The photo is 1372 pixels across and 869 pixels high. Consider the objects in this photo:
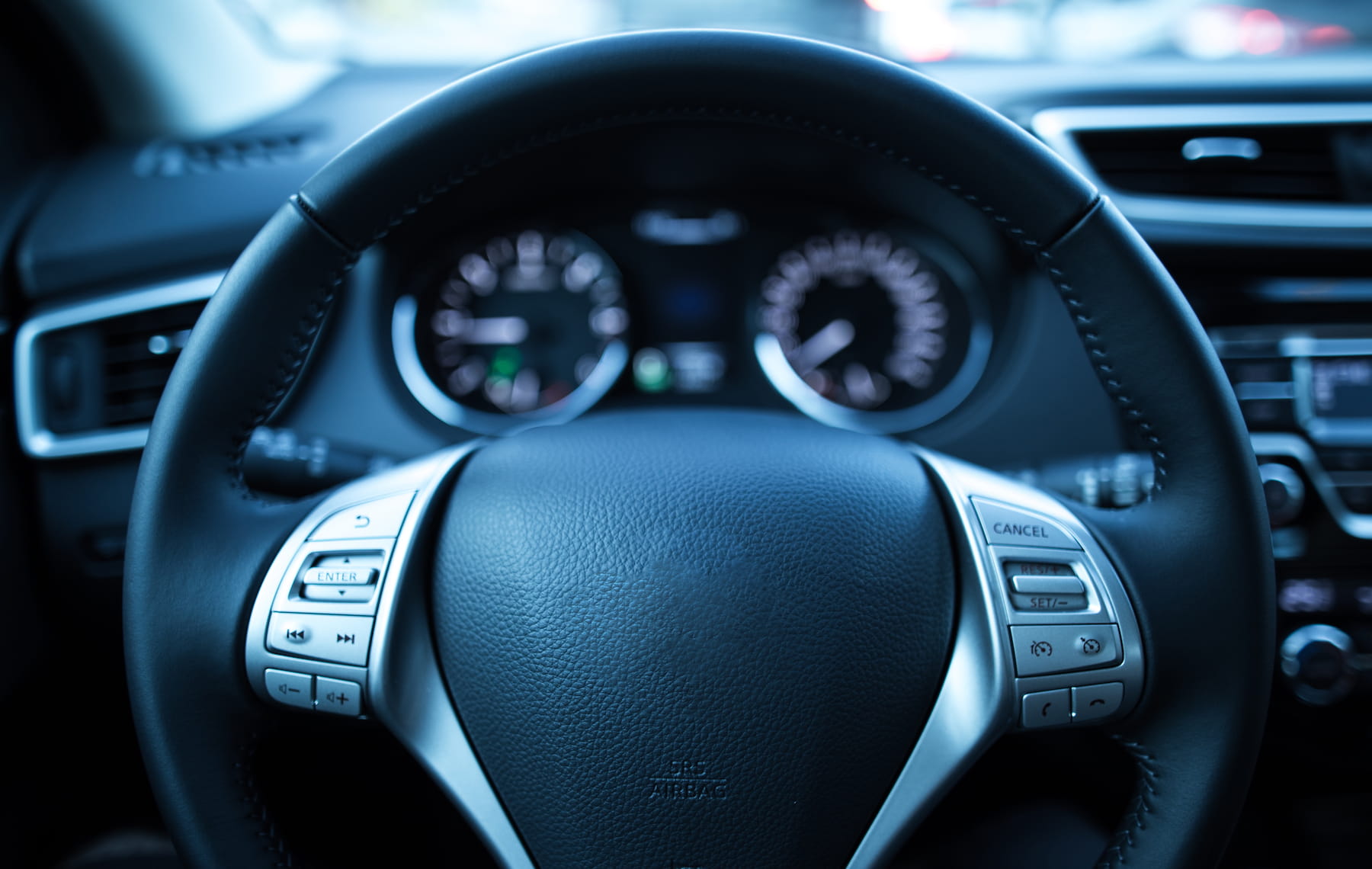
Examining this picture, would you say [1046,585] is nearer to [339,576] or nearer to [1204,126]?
[339,576]

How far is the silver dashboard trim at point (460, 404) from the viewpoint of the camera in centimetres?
180

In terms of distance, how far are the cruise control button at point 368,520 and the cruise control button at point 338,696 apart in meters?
0.11

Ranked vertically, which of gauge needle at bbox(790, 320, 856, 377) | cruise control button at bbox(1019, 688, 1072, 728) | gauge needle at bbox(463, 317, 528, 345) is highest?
gauge needle at bbox(463, 317, 528, 345)

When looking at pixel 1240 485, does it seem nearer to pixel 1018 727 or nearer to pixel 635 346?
pixel 1018 727

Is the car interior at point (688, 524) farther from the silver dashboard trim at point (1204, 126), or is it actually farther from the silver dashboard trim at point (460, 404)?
the silver dashboard trim at point (460, 404)

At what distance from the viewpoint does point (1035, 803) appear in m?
0.90

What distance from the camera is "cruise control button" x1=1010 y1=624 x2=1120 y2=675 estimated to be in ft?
2.31

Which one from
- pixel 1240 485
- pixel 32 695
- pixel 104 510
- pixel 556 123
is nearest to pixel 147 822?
pixel 32 695

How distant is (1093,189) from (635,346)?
134cm

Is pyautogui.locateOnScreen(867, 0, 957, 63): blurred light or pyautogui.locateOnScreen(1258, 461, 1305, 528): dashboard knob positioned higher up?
pyautogui.locateOnScreen(867, 0, 957, 63): blurred light

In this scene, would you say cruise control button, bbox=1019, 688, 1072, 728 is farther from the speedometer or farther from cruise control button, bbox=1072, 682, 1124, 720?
the speedometer

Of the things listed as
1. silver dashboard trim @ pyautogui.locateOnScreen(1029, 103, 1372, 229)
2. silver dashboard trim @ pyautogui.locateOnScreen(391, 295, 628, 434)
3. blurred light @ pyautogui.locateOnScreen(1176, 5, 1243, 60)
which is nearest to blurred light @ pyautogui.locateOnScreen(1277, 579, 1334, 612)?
silver dashboard trim @ pyautogui.locateOnScreen(1029, 103, 1372, 229)

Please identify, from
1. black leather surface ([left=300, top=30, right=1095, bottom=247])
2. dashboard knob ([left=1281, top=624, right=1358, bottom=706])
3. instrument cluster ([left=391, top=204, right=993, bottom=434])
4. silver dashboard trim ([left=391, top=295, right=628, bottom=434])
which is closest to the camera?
black leather surface ([left=300, top=30, right=1095, bottom=247])

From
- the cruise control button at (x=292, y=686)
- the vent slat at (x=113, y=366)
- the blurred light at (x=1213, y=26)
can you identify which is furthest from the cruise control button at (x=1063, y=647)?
the blurred light at (x=1213, y=26)
